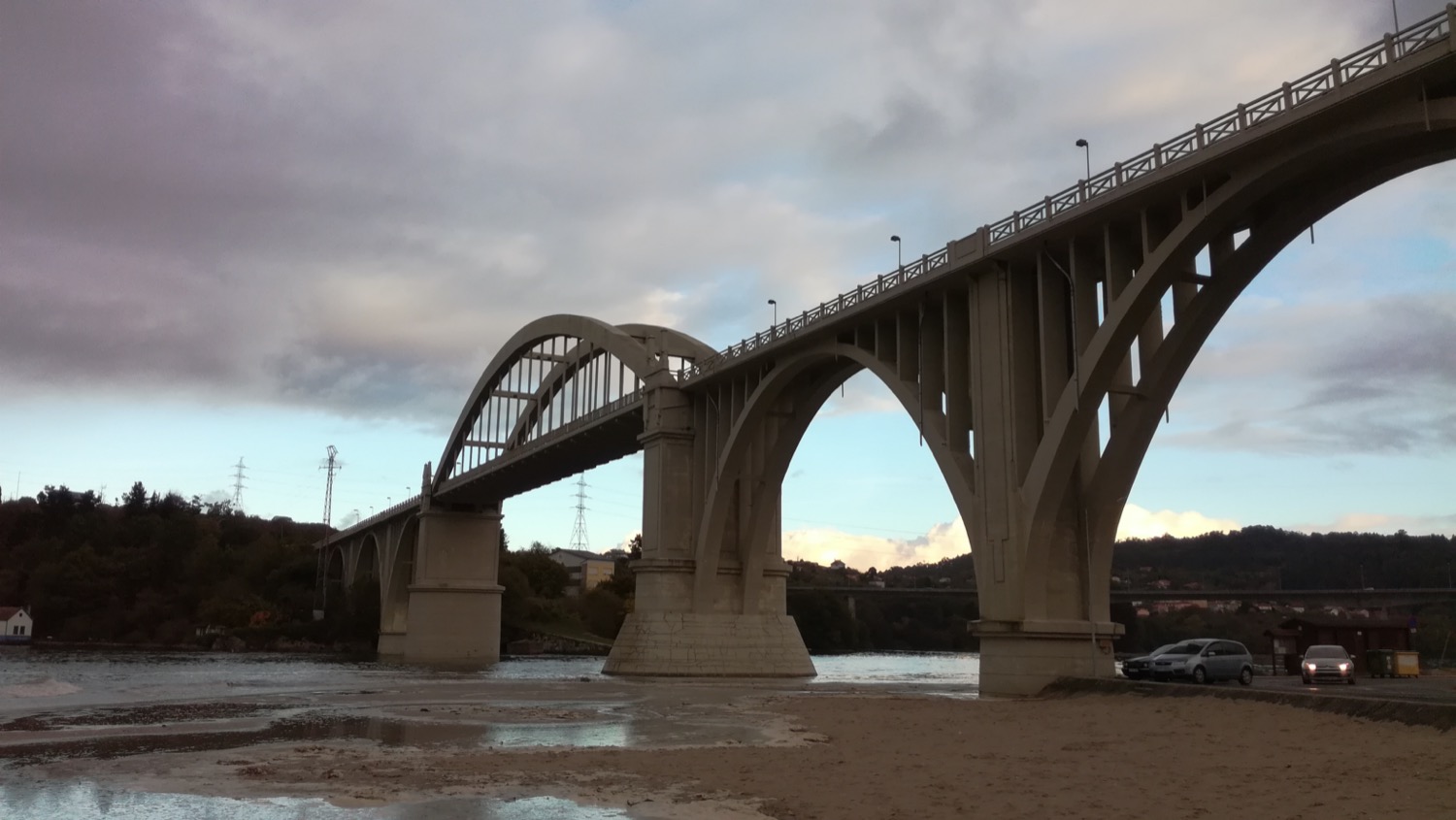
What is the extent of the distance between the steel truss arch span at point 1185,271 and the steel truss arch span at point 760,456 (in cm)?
1559

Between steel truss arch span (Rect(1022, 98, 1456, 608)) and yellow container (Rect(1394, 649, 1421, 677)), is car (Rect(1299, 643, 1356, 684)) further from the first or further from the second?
steel truss arch span (Rect(1022, 98, 1456, 608))

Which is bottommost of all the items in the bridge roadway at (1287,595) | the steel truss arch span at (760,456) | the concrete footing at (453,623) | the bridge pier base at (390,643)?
the bridge pier base at (390,643)

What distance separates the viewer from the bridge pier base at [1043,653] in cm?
3184

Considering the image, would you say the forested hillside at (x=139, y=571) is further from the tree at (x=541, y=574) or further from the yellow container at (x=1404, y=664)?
the yellow container at (x=1404, y=664)

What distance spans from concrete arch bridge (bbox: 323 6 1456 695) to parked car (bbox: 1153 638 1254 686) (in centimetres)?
200

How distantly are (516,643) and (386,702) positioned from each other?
86.3 metres

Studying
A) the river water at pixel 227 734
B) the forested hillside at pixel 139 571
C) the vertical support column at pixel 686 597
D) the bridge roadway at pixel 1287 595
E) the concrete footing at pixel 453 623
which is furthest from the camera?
the forested hillside at pixel 139 571

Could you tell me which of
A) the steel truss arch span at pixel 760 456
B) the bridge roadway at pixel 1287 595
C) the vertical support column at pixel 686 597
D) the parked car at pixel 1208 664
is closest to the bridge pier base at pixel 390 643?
the bridge roadway at pixel 1287 595

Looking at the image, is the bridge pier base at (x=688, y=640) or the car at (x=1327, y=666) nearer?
the car at (x=1327, y=666)

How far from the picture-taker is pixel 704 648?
54.8 m

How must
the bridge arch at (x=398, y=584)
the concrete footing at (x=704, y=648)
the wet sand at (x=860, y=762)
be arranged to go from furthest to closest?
the bridge arch at (x=398, y=584), the concrete footing at (x=704, y=648), the wet sand at (x=860, y=762)

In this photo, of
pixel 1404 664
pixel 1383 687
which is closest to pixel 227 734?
pixel 1383 687

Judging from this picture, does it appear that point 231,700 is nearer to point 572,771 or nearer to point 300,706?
point 300,706

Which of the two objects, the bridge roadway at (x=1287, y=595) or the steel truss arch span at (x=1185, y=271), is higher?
the steel truss arch span at (x=1185, y=271)
